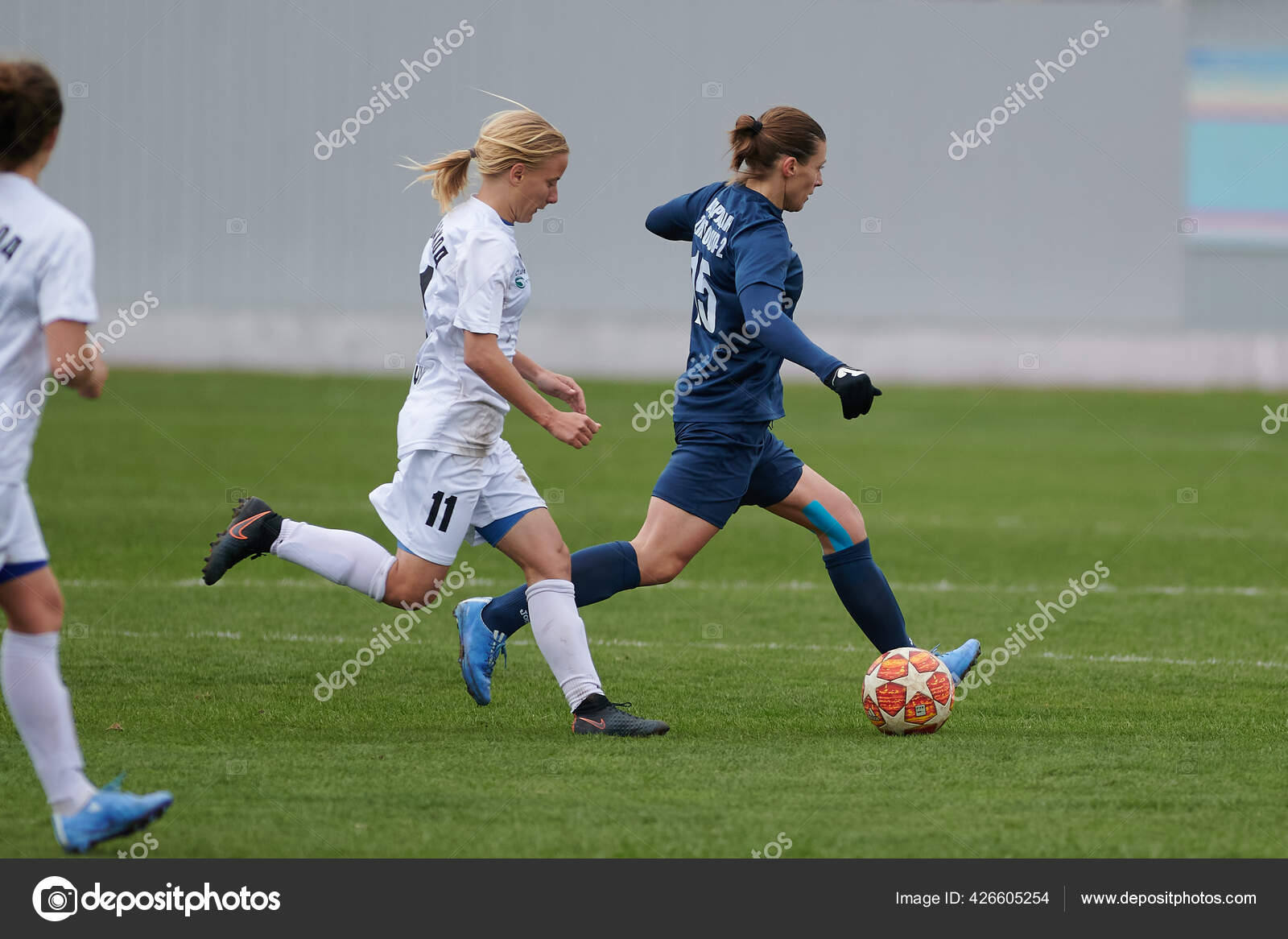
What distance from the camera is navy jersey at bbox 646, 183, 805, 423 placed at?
5672 mm

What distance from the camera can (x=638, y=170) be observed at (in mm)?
28734

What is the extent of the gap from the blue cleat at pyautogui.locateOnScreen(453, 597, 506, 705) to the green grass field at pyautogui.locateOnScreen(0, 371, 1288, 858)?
0.49ft

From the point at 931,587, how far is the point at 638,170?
2002cm

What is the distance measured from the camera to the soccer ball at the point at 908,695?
5457mm

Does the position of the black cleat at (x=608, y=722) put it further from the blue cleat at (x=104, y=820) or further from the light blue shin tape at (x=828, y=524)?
the blue cleat at (x=104, y=820)

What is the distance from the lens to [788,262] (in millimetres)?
5492

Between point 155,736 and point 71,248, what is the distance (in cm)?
212

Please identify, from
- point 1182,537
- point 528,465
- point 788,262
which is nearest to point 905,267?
point 528,465

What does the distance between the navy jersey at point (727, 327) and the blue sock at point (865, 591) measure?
0.63m

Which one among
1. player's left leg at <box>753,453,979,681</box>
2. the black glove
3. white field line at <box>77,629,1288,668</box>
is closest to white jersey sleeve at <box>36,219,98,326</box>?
the black glove

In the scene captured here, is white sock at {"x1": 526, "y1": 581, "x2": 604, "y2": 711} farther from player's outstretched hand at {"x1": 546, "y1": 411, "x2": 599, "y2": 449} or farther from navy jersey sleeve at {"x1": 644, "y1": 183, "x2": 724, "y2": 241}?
navy jersey sleeve at {"x1": 644, "y1": 183, "x2": 724, "y2": 241}

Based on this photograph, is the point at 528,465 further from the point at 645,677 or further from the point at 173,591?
the point at 645,677

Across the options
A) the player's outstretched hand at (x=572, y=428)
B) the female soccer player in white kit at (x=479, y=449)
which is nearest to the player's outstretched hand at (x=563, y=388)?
the female soccer player in white kit at (x=479, y=449)

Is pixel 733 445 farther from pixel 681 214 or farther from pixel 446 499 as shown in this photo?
pixel 446 499
